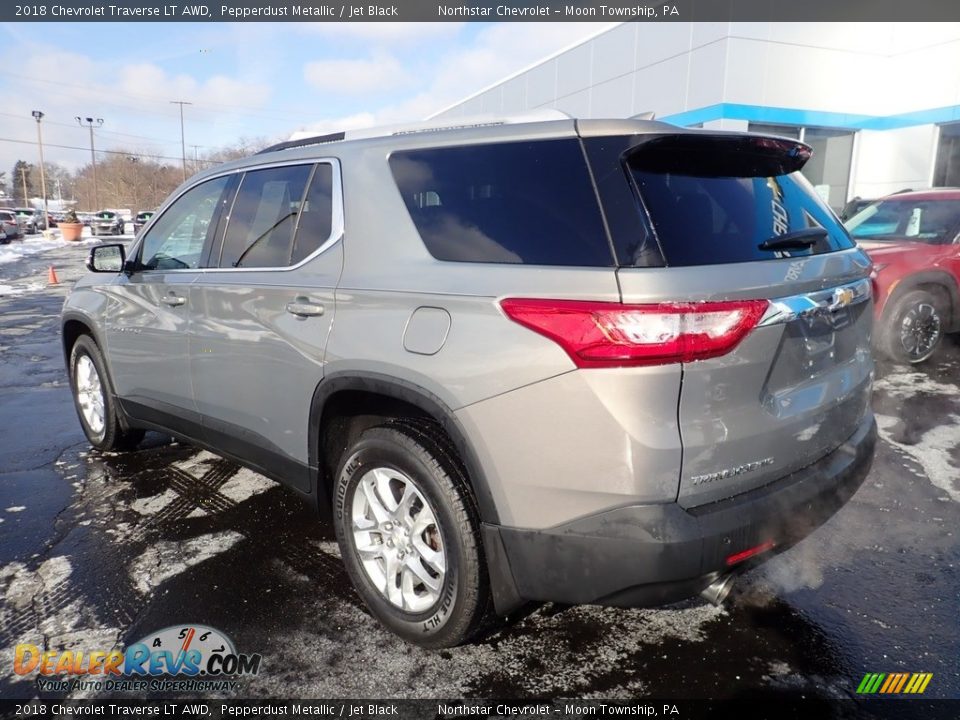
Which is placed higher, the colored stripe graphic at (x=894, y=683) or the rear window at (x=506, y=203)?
the rear window at (x=506, y=203)

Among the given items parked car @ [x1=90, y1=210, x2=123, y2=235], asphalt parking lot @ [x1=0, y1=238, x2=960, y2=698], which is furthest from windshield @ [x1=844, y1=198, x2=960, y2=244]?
parked car @ [x1=90, y1=210, x2=123, y2=235]

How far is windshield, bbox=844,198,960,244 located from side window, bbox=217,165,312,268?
6095 mm

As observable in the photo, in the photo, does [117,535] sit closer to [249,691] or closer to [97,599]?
[97,599]

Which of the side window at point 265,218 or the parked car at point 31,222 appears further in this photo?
the parked car at point 31,222

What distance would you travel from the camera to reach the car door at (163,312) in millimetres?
3574

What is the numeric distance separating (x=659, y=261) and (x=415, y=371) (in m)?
0.88

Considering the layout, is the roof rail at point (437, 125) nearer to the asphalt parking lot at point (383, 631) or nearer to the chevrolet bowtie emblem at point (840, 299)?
the chevrolet bowtie emblem at point (840, 299)

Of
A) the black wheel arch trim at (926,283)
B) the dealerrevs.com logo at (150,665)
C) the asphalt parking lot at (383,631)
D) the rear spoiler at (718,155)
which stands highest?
the rear spoiler at (718,155)

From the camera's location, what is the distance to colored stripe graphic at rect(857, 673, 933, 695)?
2295mm

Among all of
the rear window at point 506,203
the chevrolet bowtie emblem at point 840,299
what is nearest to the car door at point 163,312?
the rear window at point 506,203

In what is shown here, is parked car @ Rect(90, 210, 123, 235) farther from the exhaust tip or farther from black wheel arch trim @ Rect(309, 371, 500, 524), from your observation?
the exhaust tip

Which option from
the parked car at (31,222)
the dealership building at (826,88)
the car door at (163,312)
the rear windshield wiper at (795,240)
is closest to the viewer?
the rear windshield wiper at (795,240)

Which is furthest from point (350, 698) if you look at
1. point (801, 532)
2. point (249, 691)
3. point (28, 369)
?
point (28, 369)

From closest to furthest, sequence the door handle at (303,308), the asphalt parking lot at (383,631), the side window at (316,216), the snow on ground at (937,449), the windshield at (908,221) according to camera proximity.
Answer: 1. the asphalt parking lot at (383,631)
2. the door handle at (303,308)
3. the side window at (316,216)
4. the snow on ground at (937,449)
5. the windshield at (908,221)
